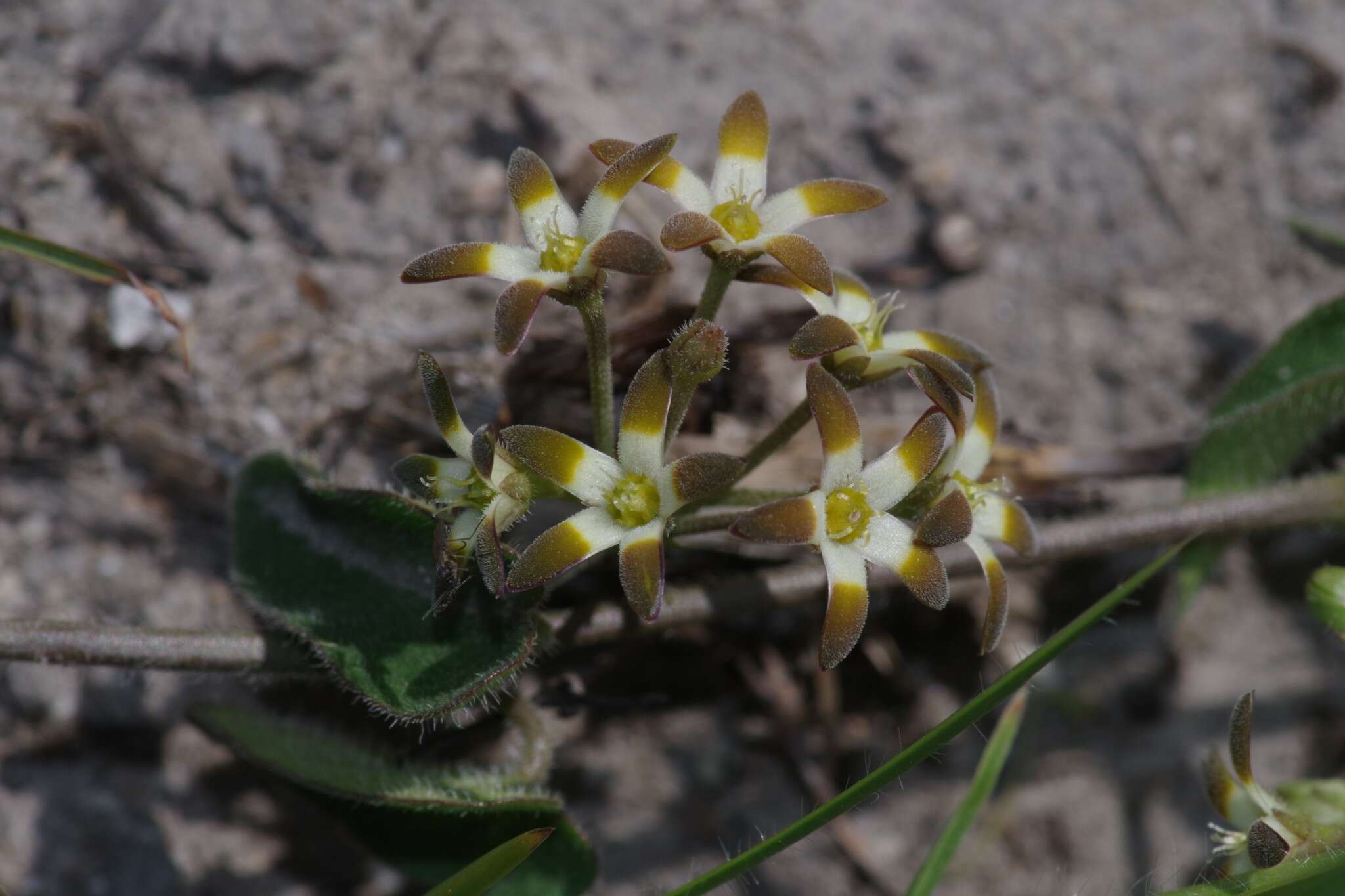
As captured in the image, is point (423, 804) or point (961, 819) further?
point (961, 819)

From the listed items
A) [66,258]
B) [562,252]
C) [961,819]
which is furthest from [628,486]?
[66,258]

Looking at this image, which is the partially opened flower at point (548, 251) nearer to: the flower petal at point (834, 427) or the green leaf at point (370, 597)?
the flower petal at point (834, 427)

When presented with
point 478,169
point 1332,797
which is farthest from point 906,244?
point 1332,797

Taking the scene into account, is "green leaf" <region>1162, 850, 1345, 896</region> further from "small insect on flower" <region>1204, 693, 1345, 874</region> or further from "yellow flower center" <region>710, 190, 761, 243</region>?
"yellow flower center" <region>710, 190, 761, 243</region>

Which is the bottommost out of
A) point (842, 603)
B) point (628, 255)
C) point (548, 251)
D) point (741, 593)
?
point (741, 593)

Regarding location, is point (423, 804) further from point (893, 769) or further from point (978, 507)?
point (978, 507)

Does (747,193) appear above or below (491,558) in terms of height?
above
